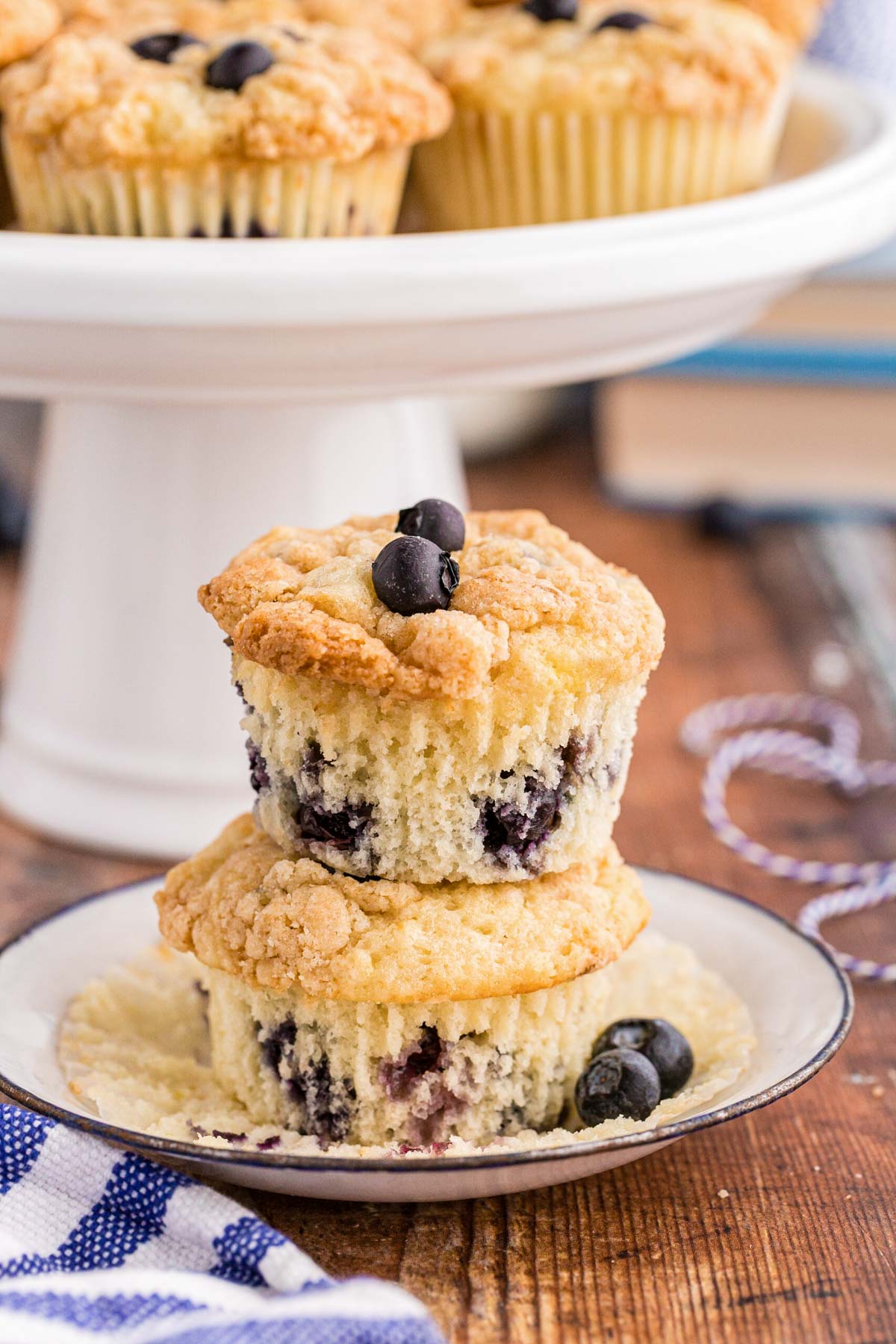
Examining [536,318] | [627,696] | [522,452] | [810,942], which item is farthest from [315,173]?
[522,452]

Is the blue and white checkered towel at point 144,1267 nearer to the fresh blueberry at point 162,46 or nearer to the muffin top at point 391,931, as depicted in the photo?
the muffin top at point 391,931

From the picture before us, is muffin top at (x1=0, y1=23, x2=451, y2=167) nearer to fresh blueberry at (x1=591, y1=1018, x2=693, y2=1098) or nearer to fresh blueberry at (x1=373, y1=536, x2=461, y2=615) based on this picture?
fresh blueberry at (x1=373, y1=536, x2=461, y2=615)

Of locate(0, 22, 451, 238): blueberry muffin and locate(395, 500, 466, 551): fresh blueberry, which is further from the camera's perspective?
locate(0, 22, 451, 238): blueberry muffin

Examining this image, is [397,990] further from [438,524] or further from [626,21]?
[626,21]

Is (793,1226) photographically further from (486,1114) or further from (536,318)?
(536,318)

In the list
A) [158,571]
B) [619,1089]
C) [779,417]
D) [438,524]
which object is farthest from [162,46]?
[779,417]

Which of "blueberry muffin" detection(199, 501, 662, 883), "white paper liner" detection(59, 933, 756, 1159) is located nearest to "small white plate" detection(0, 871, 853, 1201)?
"white paper liner" detection(59, 933, 756, 1159)

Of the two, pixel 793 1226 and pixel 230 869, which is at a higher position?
pixel 230 869
